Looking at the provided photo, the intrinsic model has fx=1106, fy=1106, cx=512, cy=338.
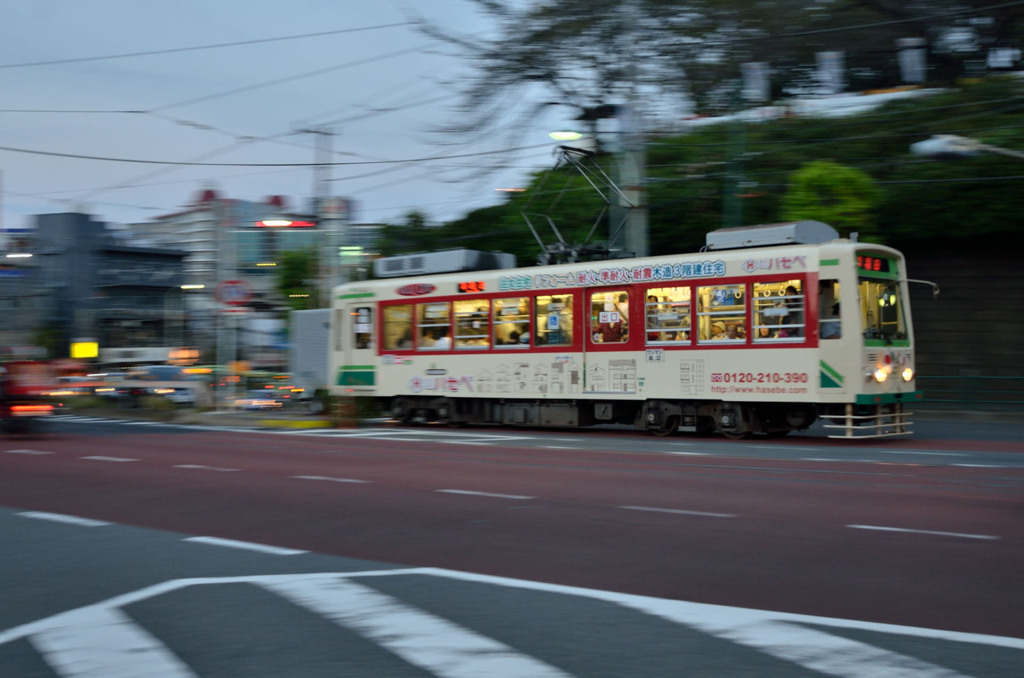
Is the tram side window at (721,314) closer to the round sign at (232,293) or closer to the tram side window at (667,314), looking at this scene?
the tram side window at (667,314)

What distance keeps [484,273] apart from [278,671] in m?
18.1

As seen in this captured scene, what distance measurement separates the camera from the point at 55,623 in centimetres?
580

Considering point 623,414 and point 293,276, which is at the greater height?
→ point 293,276

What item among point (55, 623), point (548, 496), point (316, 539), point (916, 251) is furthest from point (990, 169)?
point (55, 623)

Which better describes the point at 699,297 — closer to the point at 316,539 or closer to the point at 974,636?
the point at 316,539

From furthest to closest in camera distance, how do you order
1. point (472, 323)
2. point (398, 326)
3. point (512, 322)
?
point (398, 326) < point (472, 323) < point (512, 322)

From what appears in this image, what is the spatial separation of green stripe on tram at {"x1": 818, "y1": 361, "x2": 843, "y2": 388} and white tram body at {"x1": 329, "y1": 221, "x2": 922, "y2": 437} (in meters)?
0.02

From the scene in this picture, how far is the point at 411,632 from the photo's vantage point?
544 centimetres

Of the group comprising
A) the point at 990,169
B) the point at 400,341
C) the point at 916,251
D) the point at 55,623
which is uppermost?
the point at 990,169

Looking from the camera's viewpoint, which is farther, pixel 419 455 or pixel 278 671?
pixel 419 455

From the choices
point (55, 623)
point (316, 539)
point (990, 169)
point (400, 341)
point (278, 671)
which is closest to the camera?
point (278, 671)

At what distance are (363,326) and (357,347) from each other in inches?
21.5

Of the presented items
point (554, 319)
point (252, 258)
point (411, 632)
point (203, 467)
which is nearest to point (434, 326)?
point (554, 319)

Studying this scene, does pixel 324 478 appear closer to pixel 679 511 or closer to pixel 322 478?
pixel 322 478
